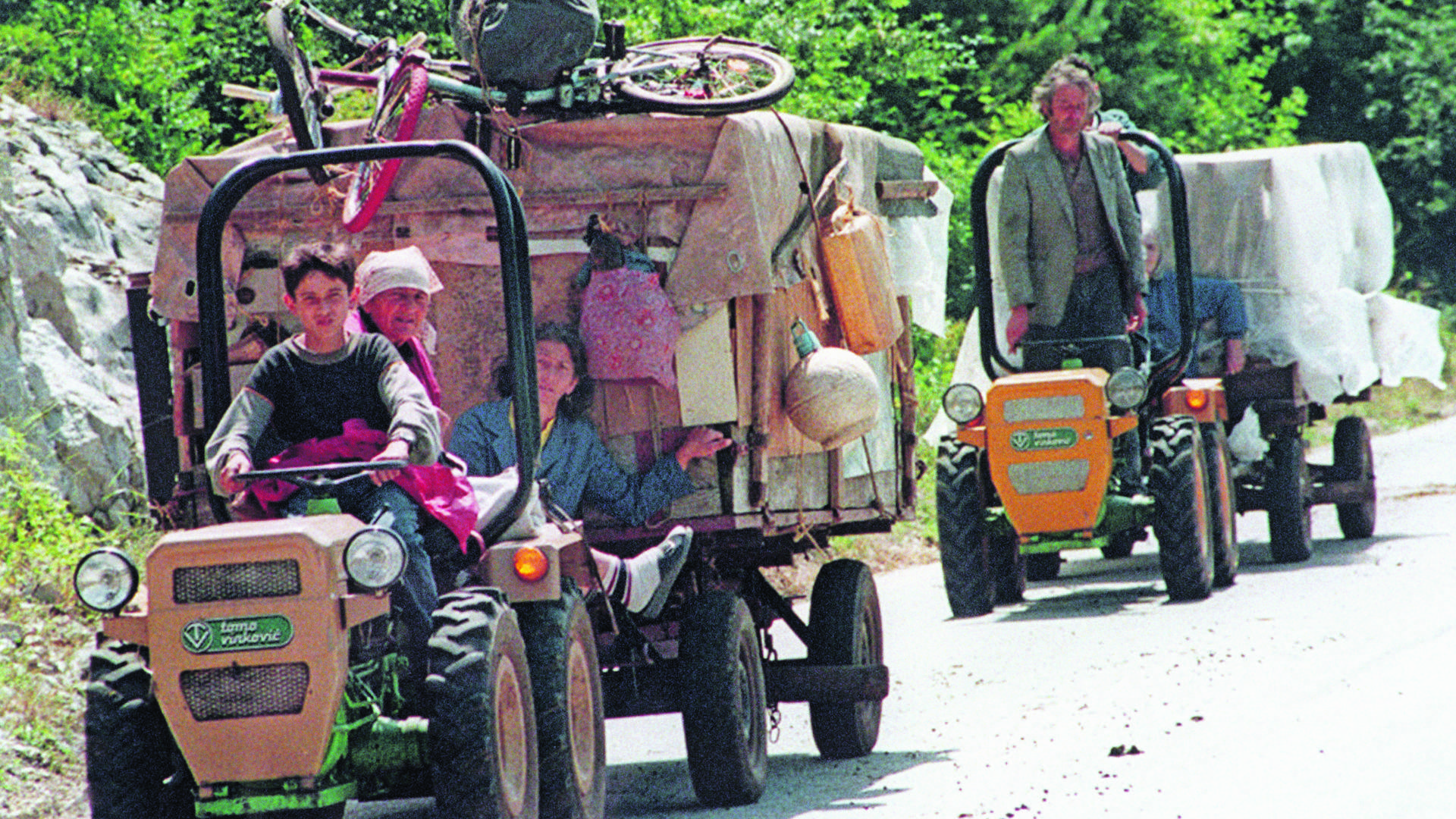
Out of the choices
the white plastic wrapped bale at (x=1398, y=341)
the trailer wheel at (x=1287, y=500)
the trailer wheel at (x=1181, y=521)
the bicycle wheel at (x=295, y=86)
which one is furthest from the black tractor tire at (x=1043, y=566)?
the bicycle wheel at (x=295, y=86)

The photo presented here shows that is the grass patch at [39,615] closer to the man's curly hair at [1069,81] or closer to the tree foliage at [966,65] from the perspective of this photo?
the tree foliage at [966,65]

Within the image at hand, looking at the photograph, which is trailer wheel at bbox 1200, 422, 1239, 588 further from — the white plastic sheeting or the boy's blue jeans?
the boy's blue jeans

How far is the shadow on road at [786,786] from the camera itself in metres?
7.46

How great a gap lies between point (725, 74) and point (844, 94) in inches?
369

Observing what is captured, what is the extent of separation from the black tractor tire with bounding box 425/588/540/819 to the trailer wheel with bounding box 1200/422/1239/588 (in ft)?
24.5

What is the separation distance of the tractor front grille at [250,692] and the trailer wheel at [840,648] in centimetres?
337

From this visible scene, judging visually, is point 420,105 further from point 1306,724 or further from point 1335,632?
point 1335,632

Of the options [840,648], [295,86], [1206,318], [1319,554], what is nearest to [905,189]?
[840,648]

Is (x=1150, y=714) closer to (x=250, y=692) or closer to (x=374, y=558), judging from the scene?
(x=374, y=558)

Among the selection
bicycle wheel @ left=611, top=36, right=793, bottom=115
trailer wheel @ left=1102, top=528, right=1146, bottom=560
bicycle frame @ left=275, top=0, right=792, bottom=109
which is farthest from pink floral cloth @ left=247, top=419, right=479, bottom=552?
trailer wheel @ left=1102, top=528, right=1146, bottom=560

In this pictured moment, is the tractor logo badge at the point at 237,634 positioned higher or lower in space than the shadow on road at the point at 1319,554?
higher

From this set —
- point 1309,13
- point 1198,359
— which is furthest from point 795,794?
point 1309,13

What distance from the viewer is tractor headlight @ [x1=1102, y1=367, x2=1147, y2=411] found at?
1177 cm

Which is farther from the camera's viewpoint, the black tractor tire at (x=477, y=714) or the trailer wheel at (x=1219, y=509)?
the trailer wheel at (x=1219, y=509)
